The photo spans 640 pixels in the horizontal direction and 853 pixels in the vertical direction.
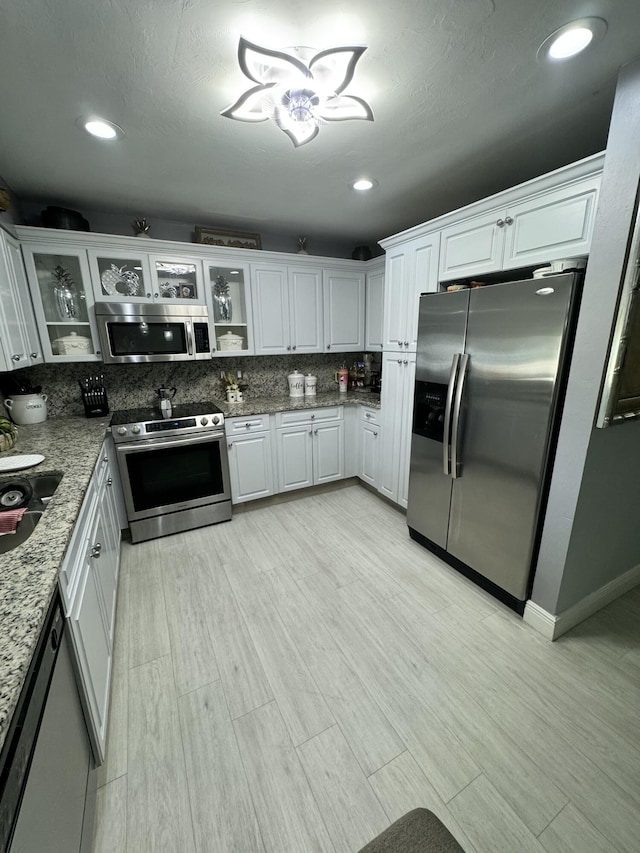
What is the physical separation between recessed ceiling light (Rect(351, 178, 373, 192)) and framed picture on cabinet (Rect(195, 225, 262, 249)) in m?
1.10

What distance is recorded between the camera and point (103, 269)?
259cm

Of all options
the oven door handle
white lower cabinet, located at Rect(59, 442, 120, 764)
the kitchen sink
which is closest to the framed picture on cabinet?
the oven door handle

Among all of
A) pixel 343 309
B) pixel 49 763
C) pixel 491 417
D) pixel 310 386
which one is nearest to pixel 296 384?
pixel 310 386

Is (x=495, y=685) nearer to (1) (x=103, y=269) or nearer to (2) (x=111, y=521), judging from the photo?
(2) (x=111, y=521)

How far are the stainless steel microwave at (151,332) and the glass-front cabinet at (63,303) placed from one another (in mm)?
146

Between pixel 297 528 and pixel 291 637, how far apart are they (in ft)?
3.51

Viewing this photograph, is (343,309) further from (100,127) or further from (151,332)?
(100,127)

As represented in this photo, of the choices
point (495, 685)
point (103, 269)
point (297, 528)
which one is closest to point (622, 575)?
point (495, 685)

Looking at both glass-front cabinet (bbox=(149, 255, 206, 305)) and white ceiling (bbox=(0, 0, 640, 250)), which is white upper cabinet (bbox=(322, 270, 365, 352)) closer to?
white ceiling (bbox=(0, 0, 640, 250))

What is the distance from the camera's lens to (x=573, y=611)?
1.81 m

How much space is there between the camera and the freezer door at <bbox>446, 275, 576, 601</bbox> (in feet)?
5.26

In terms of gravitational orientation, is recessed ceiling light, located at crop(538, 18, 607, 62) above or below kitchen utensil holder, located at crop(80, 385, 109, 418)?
above

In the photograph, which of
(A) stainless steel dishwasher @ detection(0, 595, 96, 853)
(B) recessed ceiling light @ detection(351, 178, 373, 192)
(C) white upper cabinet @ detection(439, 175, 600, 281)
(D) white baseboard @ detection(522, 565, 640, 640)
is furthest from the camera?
(B) recessed ceiling light @ detection(351, 178, 373, 192)

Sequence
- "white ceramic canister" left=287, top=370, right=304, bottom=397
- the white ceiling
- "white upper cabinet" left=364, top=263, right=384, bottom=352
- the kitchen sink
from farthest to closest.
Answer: "white ceramic canister" left=287, top=370, right=304, bottom=397, "white upper cabinet" left=364, top=263, right=384, bottom=352, the kitchen sink, the white ceiling
